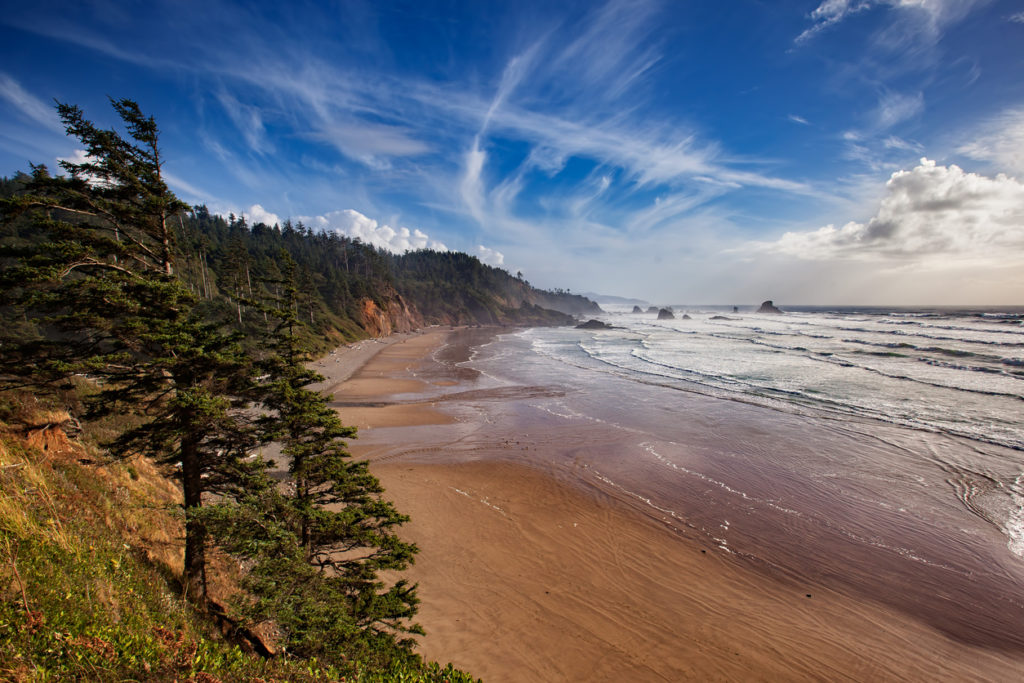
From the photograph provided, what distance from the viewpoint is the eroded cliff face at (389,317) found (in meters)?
71.4

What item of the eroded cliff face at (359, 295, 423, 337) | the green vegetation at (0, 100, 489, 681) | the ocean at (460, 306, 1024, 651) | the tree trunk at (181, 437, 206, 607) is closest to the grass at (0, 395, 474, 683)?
the green vegetation at (0, 100, 489, 681)

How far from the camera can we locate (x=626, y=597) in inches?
396

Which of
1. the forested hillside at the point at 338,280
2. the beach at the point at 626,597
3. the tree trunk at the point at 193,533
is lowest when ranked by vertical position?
the beach at the point at 626,597

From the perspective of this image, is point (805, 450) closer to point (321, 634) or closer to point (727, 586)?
point (727, 586)

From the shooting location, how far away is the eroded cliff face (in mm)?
71394

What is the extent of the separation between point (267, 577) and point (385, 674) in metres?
2.30

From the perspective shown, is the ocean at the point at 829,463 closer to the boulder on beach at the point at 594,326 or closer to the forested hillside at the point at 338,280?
the forested hillside at the point at 338,280

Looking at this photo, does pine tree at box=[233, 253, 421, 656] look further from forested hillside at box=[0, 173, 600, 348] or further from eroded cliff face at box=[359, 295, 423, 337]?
eroded cliff face at box=[359, 295, 423, 337]

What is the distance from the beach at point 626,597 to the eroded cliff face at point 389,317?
58.7 m

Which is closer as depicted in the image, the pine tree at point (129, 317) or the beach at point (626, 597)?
the pine tree at point (129, 317)

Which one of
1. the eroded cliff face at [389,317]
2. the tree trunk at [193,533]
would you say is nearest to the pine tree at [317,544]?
the tree trunk at [193,533]

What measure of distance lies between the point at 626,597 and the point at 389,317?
253ft

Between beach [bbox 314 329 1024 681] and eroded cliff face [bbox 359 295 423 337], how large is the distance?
5865 centimetres

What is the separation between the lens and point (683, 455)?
1830cm
